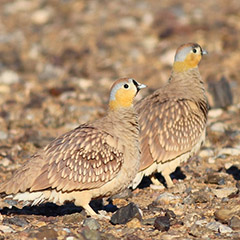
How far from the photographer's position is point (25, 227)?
6469 millimetres

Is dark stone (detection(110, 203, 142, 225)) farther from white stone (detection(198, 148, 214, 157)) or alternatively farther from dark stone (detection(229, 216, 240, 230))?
white stone (detection(198, 148, 214, 157))

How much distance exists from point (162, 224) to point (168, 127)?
6.83 feet

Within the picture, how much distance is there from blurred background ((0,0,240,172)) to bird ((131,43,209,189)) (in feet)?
7.86

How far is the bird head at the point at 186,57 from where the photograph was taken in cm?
902

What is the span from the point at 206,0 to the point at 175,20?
313cm

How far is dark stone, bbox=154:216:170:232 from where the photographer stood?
636cm

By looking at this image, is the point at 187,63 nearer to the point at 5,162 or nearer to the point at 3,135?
the point at 5,162

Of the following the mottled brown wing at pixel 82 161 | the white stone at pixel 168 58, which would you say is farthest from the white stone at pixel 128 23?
the mottled brown wing at pixel 82 161

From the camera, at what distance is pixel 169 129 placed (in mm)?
8180

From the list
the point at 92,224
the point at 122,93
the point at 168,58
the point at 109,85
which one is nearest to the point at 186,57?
the point at 122,93

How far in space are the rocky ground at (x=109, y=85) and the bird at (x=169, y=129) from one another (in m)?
0.35

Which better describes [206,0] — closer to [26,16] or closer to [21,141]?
[26,16]

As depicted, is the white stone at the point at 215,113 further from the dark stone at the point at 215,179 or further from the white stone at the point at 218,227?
the white stone at the point at 218,227

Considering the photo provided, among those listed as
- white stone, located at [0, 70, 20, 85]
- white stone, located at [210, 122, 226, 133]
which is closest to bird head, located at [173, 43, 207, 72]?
white stone, located at [210, 122, 226, 133]
